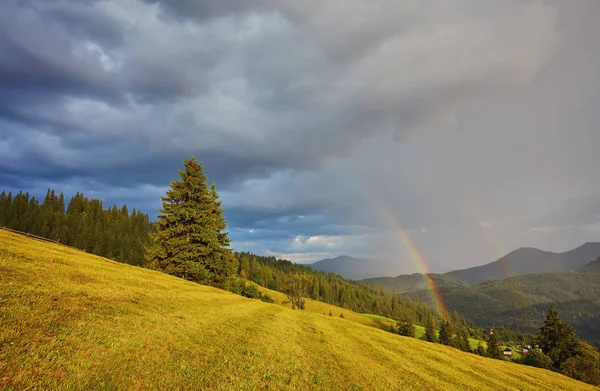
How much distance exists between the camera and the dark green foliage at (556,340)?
67.2 metres

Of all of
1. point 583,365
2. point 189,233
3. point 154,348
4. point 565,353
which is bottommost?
point 583,365

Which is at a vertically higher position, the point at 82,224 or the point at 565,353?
the point at 82,224

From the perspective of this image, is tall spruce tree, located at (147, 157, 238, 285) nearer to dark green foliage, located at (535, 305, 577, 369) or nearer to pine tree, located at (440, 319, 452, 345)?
dark green foliage, located at (535, 305, 577, 369)

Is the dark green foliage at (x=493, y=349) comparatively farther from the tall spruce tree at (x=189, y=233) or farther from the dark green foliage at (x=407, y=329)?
the tall spruce tree at (x=189, y=233)

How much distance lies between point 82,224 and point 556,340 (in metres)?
181

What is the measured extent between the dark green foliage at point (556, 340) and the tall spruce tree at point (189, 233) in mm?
83942

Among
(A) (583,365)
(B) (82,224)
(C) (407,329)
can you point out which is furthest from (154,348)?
(B) (82,224)

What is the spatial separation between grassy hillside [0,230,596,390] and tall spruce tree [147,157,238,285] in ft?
77.3

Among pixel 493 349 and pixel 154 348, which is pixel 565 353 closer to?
pixel 493 349

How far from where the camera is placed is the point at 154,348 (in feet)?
38.1

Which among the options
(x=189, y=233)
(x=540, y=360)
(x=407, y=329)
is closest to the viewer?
(x=189, y=233)

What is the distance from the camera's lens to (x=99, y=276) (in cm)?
2131

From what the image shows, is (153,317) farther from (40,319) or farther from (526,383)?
(526,383)

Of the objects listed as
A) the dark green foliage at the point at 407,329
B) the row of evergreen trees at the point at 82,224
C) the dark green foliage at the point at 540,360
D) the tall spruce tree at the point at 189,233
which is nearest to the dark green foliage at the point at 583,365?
the dark green foliage at the point at 540,360
